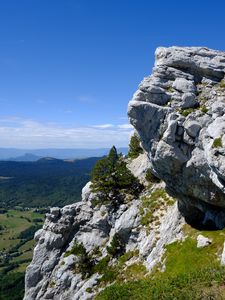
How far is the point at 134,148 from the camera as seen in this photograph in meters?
78.9

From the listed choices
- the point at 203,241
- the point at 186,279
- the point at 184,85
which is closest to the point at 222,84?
the point at 184,85

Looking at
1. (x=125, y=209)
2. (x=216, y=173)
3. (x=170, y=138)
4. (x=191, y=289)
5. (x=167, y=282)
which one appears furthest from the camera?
(x=125, y=209)

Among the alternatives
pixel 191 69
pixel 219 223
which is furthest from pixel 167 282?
pixel 191 69

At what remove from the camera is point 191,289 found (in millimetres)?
27719

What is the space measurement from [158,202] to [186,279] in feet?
84.6

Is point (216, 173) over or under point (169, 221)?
over

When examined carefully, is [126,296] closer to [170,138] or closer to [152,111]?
[170,138]

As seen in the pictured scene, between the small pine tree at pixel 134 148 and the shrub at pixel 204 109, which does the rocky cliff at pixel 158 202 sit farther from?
the small pine tree at pixel 134 148

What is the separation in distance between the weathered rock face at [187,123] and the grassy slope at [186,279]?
4329 mm

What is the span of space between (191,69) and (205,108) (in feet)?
28.4

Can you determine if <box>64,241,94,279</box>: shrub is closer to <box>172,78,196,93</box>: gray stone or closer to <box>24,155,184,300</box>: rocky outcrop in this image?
<box>24,155,184,300</box>: rocky outcrop

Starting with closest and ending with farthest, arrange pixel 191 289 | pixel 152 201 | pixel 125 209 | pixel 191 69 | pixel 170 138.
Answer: pixel 191 289
pixel 170 138
pixel 191 69
pixel 152 201
pixel 125 209

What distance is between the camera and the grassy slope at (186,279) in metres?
27.1

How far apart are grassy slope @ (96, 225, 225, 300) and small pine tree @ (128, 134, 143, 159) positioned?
1316 inches
